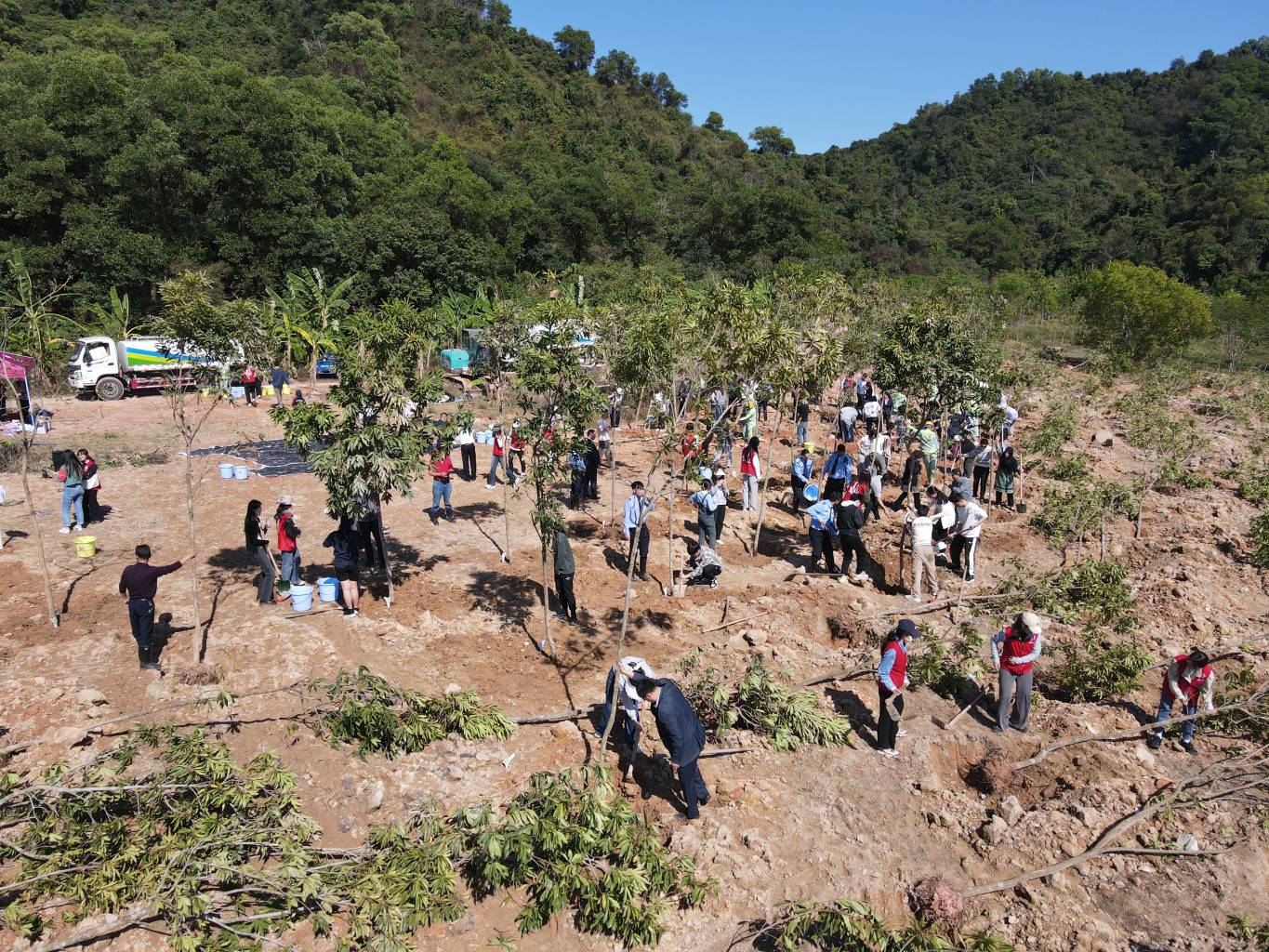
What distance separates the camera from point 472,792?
7.26m

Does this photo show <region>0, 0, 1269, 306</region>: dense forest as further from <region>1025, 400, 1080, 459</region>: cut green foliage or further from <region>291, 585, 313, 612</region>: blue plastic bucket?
<region>291, 585, 313, 612</region>: blue plastic bucket

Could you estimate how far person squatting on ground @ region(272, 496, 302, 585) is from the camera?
33.4 ft

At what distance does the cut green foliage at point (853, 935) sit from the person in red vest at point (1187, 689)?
13.1 ft

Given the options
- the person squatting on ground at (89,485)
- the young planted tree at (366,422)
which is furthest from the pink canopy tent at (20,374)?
the young planted tree at (366,422)

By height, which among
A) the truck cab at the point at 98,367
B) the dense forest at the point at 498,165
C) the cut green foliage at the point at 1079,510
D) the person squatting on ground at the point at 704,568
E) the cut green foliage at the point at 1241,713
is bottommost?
the cut green foliage at the point at 1241,713

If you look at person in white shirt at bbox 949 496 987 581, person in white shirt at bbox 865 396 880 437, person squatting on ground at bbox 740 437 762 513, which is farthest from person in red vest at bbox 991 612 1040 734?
person in white shirt at bbox 865 396 880 437

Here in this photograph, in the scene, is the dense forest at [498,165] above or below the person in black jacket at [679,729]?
above

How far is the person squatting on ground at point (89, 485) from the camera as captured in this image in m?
12.3

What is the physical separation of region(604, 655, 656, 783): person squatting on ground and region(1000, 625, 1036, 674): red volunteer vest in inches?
159

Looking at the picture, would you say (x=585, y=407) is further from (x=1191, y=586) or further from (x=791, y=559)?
(x=1191, y=586)

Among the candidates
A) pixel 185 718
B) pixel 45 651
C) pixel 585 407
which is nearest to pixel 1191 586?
pixel 585 407

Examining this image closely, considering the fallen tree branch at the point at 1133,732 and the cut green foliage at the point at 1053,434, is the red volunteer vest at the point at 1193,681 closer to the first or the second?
the fallen tree branch at the point at 1133,732

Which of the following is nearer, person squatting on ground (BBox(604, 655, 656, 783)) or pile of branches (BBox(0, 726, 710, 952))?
pile of branches (BBox(0, 726, 710, 952))

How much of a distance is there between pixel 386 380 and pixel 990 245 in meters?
78.8
